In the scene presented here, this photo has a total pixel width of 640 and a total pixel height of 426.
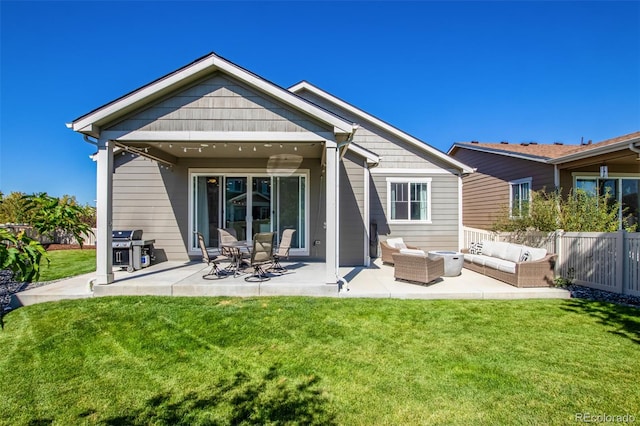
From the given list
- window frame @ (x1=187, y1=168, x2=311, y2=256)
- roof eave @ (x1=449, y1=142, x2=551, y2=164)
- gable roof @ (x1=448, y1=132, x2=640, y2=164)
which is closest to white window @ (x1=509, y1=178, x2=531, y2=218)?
roof eave @ (x1=449, y1=142, x2=551, y2=164)

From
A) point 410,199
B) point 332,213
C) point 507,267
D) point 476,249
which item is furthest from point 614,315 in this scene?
point 410,199

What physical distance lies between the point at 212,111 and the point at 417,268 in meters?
4.94

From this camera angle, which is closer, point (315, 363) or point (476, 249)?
point (315, 363)

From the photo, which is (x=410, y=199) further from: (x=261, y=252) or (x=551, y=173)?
(x=261, y=252)

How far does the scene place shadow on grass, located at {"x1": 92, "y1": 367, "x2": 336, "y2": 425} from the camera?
7.74 feet

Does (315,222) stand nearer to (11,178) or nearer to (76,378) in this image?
(76,378)

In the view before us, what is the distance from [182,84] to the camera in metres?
5.59

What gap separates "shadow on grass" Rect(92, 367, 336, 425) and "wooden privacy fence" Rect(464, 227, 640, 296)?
20.8 ft

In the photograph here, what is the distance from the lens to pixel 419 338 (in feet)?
12.6

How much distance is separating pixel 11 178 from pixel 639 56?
28.7 m

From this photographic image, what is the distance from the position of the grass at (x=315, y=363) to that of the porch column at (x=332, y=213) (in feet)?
2.59

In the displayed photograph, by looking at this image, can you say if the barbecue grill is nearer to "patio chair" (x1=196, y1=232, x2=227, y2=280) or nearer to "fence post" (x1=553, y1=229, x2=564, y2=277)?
"patio chair" (x1=196, y1=232, x2=227, y2=280)

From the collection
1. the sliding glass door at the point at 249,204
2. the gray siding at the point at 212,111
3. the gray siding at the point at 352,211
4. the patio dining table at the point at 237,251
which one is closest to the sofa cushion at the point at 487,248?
the gray siding at the point at 352,211

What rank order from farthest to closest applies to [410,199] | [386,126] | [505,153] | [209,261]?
1. [505,153]
2. [386,126]
3. [410,199]
4. [209,261]
